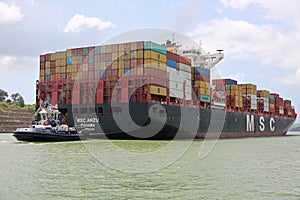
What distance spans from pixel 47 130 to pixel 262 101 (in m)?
38.3

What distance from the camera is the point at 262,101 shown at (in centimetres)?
5934

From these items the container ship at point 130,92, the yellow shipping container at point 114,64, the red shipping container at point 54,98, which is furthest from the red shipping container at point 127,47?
the red shipping container at point 54,98

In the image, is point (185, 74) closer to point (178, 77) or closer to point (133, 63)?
point (178, 77)

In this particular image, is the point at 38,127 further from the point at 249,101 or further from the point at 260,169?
the point at 249,101

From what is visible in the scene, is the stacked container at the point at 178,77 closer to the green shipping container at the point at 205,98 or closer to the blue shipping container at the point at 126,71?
the green shipping container at the point at 205,98

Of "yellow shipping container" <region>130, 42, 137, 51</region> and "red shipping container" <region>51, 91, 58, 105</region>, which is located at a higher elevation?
"yellow shipping container" <region>130, 42, 137, 51</region>

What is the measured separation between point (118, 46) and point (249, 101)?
26.6 meters

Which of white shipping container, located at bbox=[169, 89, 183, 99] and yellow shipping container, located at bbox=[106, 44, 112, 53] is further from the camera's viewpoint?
white shipping container, located at bbox=[169, 89, 183, 99]

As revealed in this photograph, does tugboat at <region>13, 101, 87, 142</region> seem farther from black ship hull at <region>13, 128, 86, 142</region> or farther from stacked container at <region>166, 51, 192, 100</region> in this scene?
stacked container at <region>166, 51, 192, 100</region>

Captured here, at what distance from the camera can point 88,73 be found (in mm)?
36875

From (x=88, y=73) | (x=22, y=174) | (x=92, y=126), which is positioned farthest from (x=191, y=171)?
(x=88, y=73)

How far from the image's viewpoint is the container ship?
3381 cm

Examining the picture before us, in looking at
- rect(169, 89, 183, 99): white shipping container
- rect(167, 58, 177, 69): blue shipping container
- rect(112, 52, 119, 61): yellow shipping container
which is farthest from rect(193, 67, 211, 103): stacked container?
rect(112, 52, 119, 61): yellow shipping container

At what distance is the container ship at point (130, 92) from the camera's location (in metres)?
33.8
